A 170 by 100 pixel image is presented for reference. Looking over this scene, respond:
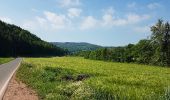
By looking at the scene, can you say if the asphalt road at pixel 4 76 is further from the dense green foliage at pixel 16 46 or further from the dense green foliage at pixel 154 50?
the dense green foliage at pixel 16 46

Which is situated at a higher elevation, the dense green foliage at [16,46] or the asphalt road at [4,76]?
the dense green foliage at [16,46]

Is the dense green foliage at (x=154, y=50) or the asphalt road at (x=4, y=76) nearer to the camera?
the asphalt road at (x=4, y=76)

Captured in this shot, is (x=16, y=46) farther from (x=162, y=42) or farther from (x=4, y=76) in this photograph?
(x=4, y=76)

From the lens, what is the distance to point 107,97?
730 inches

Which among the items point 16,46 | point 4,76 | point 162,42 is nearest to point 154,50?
point 162,42

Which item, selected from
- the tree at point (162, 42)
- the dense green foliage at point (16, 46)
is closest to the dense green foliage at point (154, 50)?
the tree at point (162, 42)

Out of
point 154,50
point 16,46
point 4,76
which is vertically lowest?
point 4,76

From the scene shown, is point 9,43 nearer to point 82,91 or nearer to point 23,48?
point 23,48

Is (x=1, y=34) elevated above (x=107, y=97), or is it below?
above

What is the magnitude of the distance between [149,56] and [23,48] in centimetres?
9225

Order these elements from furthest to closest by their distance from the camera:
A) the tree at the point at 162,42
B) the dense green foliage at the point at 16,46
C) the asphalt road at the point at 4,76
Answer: the dense green foliage at the point at 16,46 < the tree at the point at 162,42 < the asphalt road at the point at 4,76

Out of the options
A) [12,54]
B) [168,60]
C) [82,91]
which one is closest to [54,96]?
[82,91]

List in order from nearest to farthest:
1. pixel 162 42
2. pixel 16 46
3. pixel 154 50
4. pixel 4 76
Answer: pixel 4 76 < pixel 162 42 < pixel 154 50 < pixel 16 46

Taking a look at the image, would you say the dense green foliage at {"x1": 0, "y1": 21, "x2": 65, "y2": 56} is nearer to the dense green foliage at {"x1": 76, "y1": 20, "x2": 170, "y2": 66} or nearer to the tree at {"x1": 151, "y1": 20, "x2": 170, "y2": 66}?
the dense green foliage at {"x1": 76, "y1": 20, "x2": 170, "y2": 66}
